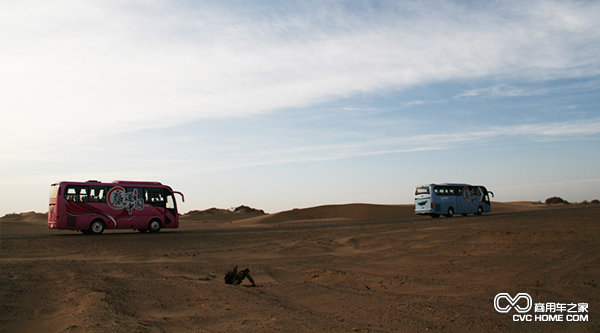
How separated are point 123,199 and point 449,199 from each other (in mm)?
28789

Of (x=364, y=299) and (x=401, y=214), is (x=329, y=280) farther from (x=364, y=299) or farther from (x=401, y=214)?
(x=401, y=214)

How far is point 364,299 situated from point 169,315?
3602 mm

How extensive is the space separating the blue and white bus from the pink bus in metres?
22.3

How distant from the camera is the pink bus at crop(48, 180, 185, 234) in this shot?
23.9m

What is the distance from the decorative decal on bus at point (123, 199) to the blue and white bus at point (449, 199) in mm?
25055

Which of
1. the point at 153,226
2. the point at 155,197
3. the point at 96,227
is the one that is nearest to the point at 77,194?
the point at 96,227

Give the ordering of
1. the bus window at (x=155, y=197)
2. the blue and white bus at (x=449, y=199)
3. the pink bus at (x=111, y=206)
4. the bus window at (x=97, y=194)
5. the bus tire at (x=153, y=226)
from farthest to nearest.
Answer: the blue and white bus at (x=449, y=199) < the bus window at (x=155, y=197) < the bus tire at (x=153, y=226) < the bus window at (x=97, y=194) < the pink bus at (x=111, y=206)

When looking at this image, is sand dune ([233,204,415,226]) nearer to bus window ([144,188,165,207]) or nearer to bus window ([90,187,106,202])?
bus window ([144,188,165,207])

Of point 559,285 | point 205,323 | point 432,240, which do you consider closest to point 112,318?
point 205,323

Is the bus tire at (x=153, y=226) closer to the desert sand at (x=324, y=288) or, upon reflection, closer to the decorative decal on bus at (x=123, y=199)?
the decorative decal on bus at (x=123, y=199)

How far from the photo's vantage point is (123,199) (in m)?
26.0

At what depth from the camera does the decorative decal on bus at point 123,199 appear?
84.0ft

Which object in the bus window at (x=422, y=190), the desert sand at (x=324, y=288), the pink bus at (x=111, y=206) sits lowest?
the desert sand at (x=324, y=288)

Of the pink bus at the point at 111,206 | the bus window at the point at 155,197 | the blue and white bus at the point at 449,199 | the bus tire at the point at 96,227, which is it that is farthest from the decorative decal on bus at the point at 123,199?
the blue and white bus at the point at 449,199
